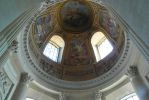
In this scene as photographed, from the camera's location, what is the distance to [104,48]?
15.9 m

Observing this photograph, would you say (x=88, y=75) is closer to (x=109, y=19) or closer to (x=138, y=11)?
(x=109, y=19)

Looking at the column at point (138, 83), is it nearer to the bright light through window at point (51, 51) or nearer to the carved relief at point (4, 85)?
the carved relief at point (4, 85)

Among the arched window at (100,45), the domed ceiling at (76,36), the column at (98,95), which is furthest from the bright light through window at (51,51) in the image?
the column at (98,95)

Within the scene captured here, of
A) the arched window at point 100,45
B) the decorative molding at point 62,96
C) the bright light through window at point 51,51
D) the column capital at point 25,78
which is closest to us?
the column capital at point 25,78

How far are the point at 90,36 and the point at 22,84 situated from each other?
27.8ft

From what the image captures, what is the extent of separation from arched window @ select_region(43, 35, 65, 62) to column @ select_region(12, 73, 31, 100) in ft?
13.0

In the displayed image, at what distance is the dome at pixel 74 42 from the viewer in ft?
44.2

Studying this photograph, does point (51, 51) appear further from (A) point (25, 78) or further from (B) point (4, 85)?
(B) point (4, 85)

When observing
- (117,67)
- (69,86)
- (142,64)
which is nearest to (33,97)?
(69,86)

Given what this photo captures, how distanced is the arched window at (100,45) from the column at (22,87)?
5873 mm

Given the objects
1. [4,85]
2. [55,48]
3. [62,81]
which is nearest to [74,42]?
[55,48]

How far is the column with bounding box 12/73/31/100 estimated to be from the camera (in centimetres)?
1016

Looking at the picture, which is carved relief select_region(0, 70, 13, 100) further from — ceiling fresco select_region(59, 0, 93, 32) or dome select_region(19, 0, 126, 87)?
ceiling fresco select_region(59, 0, 93, 32)

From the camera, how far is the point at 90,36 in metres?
17.8
